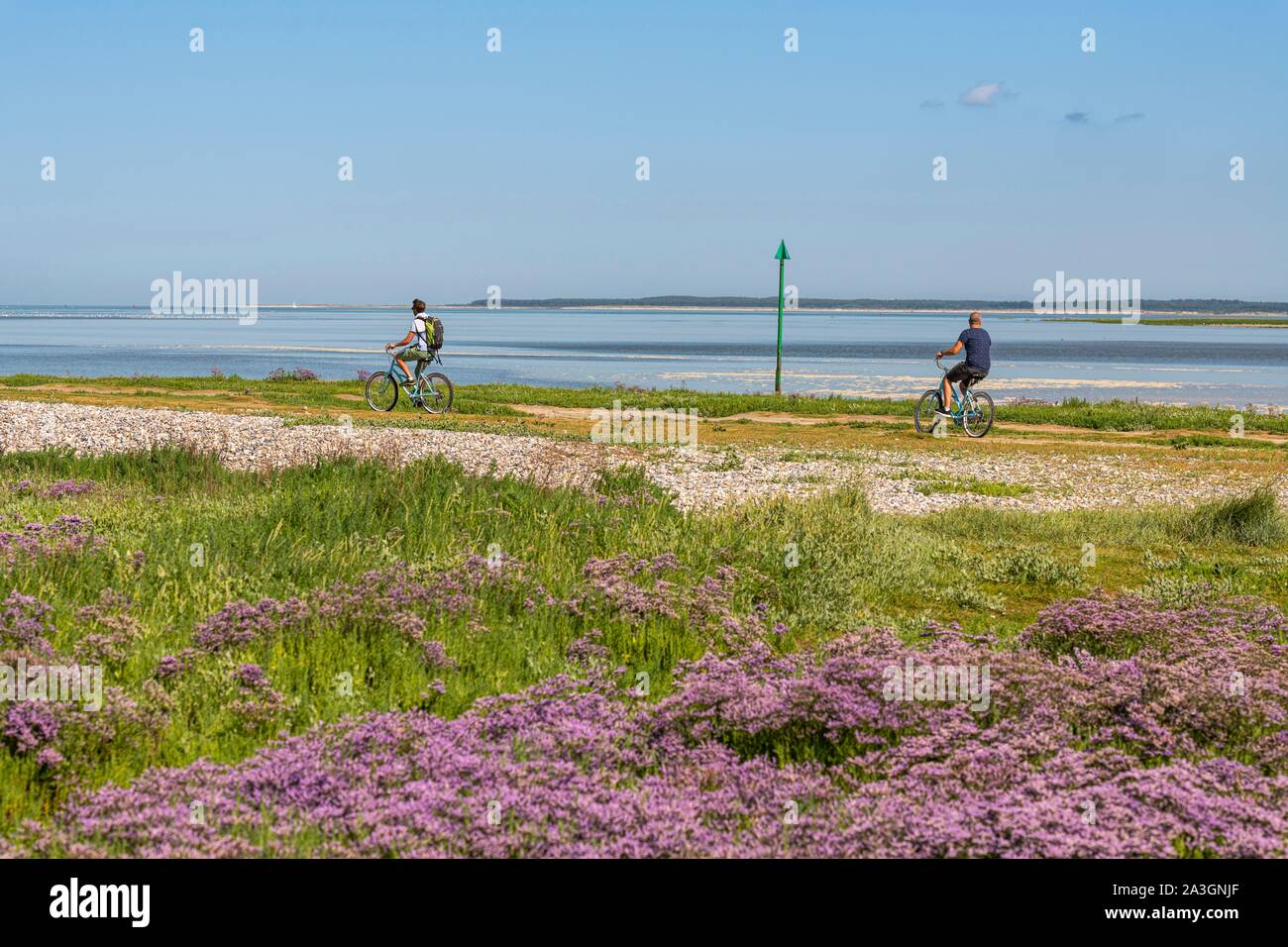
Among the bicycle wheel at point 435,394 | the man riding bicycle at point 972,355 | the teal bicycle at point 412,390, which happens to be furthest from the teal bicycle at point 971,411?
the teal bicycle at point 412,390

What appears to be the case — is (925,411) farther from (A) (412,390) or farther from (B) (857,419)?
(A) (412,390)

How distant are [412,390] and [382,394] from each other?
89 cm

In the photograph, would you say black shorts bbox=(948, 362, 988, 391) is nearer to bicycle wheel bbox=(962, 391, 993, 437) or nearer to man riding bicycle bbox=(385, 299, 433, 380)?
bicycle wheel bbox=(962, 391, 993, 437)

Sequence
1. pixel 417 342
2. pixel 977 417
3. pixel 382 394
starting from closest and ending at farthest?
pixel 977 417 < pixel 417 342 < pixel 382 394

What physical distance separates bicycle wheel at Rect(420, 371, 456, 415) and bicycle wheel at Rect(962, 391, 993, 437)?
37.9ft

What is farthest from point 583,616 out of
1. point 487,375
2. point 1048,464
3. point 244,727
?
point 487,375

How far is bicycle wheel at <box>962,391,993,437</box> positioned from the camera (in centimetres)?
2441

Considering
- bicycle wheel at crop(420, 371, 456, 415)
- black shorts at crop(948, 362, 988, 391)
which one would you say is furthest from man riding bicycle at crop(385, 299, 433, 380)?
black shorts at crop(948, 362, 988, 391)

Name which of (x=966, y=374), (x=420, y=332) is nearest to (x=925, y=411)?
(x=966, y=374)

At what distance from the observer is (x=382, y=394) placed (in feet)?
89.1

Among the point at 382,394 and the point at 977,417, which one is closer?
the point at 977,417

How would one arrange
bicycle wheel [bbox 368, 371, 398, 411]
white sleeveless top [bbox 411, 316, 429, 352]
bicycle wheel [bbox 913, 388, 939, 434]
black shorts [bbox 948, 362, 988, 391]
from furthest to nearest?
bicycle wheel [bbox 368, 371, 398, 411] → white sleeveless top [bbox 411, 316, 429, 352] → bicycle wheel [bbox 913, 388, 939, 434] → black shorts [bbox 948, 362, 988, 391]
